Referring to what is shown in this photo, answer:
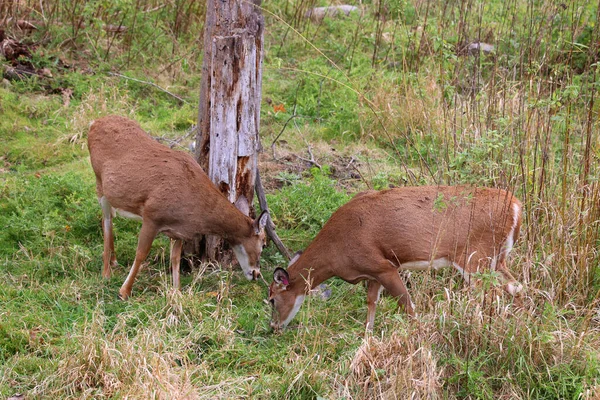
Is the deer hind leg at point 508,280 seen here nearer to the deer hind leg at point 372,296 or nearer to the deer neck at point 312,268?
the deer hind leg at point 372,296

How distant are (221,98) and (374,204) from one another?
1.60 m

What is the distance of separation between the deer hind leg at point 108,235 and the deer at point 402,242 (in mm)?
1608

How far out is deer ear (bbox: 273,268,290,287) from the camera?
650cm

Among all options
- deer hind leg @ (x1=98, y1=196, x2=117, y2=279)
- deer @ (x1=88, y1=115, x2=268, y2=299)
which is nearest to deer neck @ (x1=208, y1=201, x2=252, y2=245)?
deer @ (x1=88, y1=115, x2=268, y2=299)

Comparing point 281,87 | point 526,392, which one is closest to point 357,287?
point 526,392

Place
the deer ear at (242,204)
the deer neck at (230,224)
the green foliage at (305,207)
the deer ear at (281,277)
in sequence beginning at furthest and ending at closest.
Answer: the green foliage at (305,207) → the deer ear at (242,204) → the deer neck at (230,224) → the deer ear at (281,277)

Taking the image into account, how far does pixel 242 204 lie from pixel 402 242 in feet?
5.63

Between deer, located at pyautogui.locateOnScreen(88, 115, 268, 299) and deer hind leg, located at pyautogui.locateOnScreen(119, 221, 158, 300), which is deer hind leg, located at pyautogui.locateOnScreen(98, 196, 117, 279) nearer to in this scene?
deer, located at pyautogui.locateOnScreen(88, 115, 268, 299)

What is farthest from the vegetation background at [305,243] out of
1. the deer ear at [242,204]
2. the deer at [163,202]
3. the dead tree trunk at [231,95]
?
the deer ear at [242,204]

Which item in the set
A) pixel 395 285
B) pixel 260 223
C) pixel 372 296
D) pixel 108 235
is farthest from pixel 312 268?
pixel 108 235

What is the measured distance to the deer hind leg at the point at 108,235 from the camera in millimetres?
7305

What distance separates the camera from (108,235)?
743 cm

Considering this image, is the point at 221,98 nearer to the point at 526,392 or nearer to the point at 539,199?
the point at 539,199

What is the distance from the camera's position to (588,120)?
236 inches
